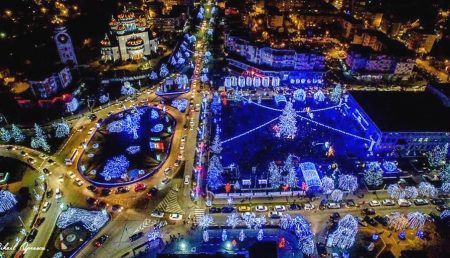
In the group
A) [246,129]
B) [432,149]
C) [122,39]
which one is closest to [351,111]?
[432,149]

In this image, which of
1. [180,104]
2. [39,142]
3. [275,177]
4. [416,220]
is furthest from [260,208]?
[39,142]

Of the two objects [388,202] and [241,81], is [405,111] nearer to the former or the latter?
[388,202]

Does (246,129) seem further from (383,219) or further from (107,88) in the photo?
(107,88)

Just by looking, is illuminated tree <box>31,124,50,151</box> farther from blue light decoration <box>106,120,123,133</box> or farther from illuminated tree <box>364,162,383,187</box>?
illuminated tree <box>364,162,383,187</box>

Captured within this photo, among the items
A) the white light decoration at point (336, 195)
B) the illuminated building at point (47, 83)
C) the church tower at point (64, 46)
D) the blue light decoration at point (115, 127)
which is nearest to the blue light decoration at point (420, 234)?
the white light decoration at point (336, 195)

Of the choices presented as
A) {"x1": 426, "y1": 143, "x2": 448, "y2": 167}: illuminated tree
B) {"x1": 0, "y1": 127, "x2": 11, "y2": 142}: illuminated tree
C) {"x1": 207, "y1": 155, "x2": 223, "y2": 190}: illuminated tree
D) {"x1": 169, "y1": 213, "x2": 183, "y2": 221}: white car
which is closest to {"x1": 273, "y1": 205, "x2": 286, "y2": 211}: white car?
{"x1": 207, "y1": 155, "x2": 223, "y2": 190}: illuminated tree
